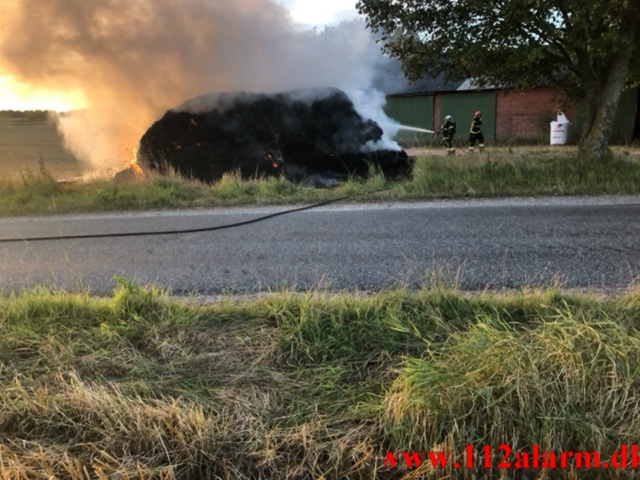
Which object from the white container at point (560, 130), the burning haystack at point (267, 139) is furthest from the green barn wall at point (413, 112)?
the burning haystack at point (267, 139)

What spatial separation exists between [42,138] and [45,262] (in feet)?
72.8

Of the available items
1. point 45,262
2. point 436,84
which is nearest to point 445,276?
point 45,262

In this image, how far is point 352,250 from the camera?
5.87 meters

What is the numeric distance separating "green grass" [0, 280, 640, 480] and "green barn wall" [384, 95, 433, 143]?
26180 millimetres

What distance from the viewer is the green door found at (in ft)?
90.7

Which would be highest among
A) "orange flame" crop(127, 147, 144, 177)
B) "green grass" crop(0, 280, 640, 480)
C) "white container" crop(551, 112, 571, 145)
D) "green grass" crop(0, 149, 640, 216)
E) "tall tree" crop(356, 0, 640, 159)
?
"tall tree" crop(356, 0, 640, 159)

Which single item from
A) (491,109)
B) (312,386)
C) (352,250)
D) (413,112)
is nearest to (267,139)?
(352,250)

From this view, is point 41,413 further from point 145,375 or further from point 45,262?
point 45,262

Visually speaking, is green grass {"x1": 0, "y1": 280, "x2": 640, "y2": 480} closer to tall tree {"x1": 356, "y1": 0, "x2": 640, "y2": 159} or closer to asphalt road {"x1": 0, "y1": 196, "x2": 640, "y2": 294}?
asphalt road {"x1": 0, "y1": 196, "x2": 640, "y2": 294}

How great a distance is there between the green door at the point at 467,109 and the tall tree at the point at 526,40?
14690 mm

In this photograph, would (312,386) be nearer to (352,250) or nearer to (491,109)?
(352,250)

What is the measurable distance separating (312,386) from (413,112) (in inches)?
1191

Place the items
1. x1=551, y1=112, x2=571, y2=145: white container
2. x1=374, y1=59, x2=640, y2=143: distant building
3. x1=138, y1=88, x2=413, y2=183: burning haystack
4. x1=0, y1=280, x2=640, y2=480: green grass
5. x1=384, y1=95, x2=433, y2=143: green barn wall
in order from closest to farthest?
x1=0, y1=280, x2=640, y2=480: green grass, x1=138, y1=88, x2=413, y2=183: burning haystack, x1=374, y1=59, x2=640, y2=143: distant building, x1=551, y1=112, x2=571, y2=145: white container, x1=384, y1=95, x2=433, y2=143: green barn wall

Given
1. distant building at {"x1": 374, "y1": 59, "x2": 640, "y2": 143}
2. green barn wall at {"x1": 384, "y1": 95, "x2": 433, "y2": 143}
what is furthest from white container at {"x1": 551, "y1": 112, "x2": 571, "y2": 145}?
green barn wall at {"x1": 384, "y1": 95, "x2": 433, "y2": 143}
